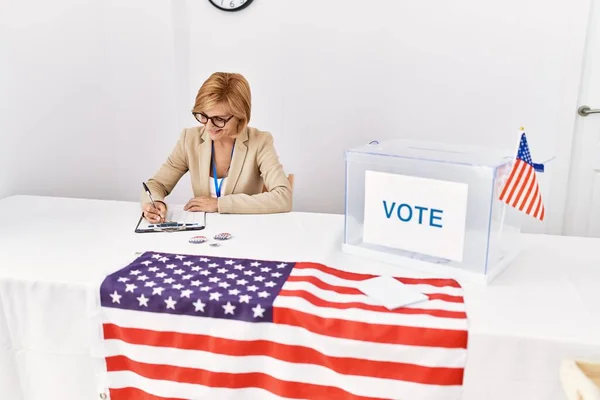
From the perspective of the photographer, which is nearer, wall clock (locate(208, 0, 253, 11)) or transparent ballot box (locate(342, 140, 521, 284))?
transparent ballot box (locate(342, 140, 521, 284))

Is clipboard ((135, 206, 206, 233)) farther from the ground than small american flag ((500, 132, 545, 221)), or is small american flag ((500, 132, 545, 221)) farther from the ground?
small american flag ((500, 132, 545, 221))

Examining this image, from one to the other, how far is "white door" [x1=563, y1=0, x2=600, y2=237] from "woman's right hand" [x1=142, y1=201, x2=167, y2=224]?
224 centimetres

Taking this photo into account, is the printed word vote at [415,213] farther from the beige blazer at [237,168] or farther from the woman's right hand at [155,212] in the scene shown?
the woman's right hand at [155,212]

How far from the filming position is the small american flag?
123 cm

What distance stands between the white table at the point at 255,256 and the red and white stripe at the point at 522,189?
18cm

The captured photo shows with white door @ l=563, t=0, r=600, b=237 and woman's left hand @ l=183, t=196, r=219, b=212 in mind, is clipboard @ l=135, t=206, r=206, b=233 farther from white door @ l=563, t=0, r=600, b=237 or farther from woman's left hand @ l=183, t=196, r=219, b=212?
white door @ l=563, t=0, r=600, b=237

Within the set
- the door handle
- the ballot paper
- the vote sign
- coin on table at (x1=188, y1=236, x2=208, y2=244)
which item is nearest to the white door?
the door handle

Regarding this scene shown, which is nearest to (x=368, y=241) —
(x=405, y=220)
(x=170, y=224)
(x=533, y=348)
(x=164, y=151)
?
(x=405, y=220)

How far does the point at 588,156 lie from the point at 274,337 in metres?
2.42

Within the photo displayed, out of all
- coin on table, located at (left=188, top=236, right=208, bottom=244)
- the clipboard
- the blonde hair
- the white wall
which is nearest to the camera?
coin on table, located at (left=188, top=236, right=208, bottom=244)

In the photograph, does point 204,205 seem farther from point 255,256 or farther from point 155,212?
point 255,256

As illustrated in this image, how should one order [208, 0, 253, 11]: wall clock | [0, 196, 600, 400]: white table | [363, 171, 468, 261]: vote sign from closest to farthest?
[0, 196, 600, 400]: white table
[363, 171, 468, 261]: vote sign
[208, 0, 253, 11]: wall clock

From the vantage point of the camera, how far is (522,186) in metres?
1.25

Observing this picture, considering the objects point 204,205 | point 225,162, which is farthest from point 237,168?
point 204,205
